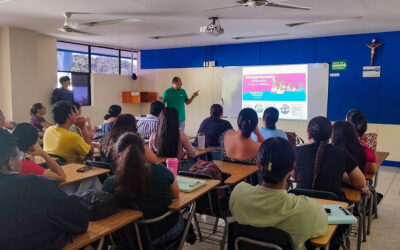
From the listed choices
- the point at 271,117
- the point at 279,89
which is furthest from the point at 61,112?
the point at 279,89

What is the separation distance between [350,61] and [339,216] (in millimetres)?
5612

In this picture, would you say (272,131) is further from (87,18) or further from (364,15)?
(87,18)

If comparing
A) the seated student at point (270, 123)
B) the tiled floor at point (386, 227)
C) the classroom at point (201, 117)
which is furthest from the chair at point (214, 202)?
the seated student at point (270, 123)

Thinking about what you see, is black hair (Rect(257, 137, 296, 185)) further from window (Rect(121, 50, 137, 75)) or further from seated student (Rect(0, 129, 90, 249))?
window (Rect(121, 50, 137, 75))

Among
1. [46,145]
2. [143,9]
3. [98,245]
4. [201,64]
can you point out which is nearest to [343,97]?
[201,64]

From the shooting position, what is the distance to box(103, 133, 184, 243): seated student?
1.87 m

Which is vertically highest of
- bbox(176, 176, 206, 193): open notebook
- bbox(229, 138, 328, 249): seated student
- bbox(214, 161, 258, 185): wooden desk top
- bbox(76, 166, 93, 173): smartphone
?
bbox(229, 138, 328, 249): seated student

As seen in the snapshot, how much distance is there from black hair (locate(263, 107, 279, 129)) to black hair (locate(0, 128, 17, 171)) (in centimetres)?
266

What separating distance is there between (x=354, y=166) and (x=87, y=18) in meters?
4.66

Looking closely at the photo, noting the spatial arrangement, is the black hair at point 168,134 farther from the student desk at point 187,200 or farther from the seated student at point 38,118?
the seated student at point 38,118

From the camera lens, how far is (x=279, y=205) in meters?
1.62

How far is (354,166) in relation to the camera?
7.73ft

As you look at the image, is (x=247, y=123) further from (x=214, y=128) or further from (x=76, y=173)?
(x=76, y=173)

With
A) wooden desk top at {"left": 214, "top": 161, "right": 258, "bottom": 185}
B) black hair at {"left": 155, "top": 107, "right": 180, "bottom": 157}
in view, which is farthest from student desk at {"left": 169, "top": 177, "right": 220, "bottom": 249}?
black hair at {"left": 155, "top": 107, "right": 180, "bottom": 157}
